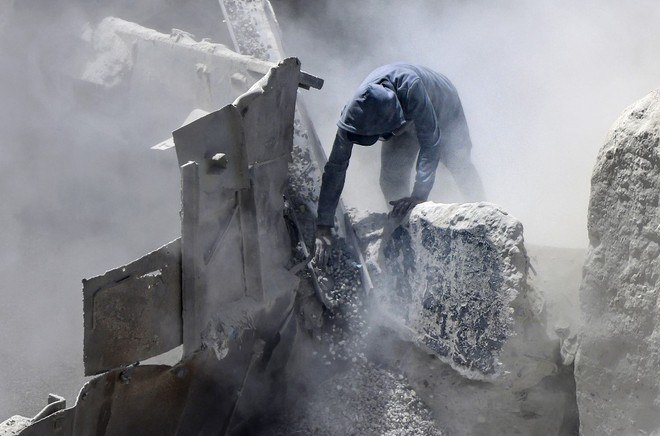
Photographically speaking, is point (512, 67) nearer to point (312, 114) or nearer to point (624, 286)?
point (312, 114)

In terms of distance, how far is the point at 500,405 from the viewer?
4.10 m

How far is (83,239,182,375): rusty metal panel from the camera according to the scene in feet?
11.2

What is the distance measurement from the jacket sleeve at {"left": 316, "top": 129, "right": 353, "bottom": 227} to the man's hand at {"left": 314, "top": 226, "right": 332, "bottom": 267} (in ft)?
0.14

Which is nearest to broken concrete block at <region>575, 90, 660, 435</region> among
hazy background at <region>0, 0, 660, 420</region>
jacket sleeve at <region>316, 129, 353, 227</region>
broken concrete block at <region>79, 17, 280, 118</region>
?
jacket sleeve at <region>316, 129, 353, 227</region>

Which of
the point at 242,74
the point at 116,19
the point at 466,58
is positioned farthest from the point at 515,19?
the point at 116,19

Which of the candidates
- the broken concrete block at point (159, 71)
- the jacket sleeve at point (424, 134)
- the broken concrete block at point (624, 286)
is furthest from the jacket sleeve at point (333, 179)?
the broken concrete block at point (159, 71)

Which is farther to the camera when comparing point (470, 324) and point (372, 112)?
point (372, 112)

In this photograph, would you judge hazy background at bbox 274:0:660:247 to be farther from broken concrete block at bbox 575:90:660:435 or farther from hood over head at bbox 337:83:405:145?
broken concrete block at bbox 575:90:660:435

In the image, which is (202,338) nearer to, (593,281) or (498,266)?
(498,266)

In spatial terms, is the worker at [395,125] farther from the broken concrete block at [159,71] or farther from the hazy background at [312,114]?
the hazy background at [312,114]

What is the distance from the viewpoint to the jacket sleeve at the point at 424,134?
4.41m

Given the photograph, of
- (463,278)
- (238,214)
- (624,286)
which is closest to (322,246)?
(238,214)

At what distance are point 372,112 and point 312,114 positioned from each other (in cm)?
324

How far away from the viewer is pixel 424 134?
14.5ft
